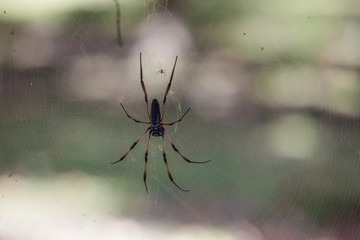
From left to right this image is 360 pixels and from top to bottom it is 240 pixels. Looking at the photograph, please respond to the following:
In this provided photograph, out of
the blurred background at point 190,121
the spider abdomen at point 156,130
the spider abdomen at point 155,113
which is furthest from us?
the blurred background at point 190,121

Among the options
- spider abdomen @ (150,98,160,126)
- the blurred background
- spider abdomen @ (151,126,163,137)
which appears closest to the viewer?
spider abdomen @ (150,98,160,126)

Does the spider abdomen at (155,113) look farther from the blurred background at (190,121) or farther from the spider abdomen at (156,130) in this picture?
the blurred background at (190,121)

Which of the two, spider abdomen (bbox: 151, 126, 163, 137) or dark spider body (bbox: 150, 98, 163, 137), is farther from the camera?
spider abdomen (bbox: 151, 126, 163, 137)

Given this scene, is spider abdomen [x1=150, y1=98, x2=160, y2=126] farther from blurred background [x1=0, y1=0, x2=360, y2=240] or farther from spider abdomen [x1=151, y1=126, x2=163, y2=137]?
blurred background [x1=0, y1=0, x2=360, y2=240]

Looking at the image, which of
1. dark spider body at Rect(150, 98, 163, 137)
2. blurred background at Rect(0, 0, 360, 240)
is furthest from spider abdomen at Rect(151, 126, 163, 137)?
blurred background at Rect(0, 0, 360, 240)

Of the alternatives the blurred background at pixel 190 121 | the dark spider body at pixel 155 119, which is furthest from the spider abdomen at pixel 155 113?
the blurred background at pixel 190 121

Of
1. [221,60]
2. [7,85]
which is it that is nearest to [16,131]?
[7,85]
